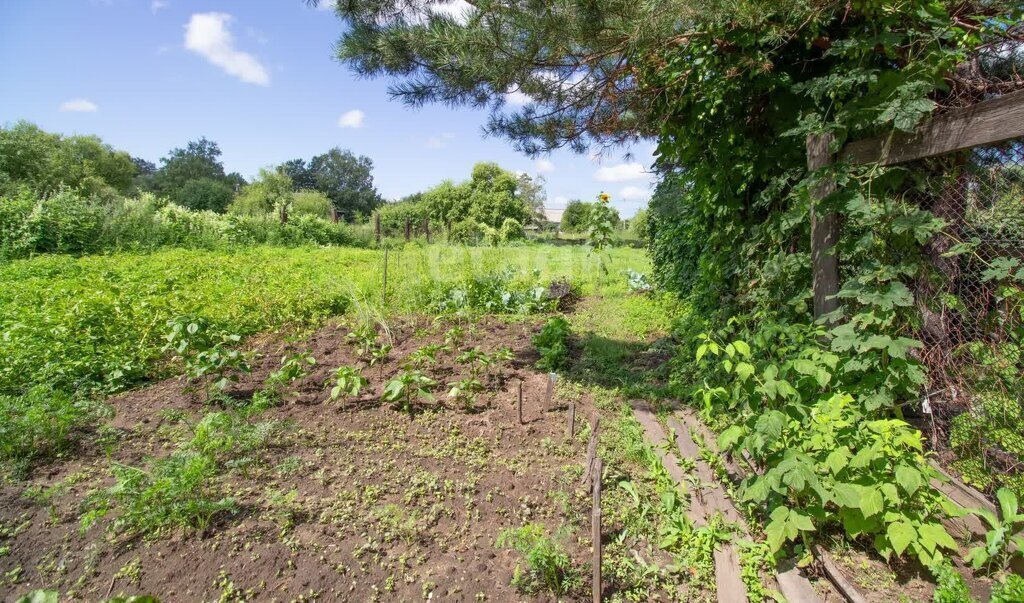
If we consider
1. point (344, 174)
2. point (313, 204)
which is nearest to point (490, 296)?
point (313, 204)

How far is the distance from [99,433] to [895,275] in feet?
14.7

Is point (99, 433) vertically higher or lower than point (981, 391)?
lower

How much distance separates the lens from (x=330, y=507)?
2.20 metres

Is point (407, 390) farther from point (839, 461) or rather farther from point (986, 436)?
point (986, 436)

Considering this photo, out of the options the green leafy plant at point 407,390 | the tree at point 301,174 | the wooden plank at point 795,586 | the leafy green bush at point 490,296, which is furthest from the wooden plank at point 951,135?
the tree at point 301,174

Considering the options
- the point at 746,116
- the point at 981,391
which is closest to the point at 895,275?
the point at 981,391

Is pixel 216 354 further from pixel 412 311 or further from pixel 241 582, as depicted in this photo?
pixel 412 311

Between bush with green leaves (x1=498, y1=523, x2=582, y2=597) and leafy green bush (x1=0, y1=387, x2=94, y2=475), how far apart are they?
8.76ft

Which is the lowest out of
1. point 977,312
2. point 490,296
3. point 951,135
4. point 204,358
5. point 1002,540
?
point 1002,540

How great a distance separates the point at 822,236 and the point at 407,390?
9.02ft

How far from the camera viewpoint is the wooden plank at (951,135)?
1703 millimetres

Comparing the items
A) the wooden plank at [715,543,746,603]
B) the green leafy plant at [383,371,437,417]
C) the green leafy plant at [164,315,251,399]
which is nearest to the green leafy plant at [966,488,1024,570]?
the wooden plank at [715,543,746,603]

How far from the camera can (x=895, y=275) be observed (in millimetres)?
2043

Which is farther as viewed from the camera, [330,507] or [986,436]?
[330,507]
